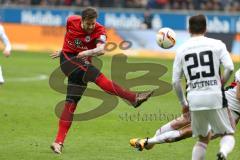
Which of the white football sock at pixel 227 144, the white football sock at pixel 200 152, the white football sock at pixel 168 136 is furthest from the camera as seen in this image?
the white football sock at pixel 168 136

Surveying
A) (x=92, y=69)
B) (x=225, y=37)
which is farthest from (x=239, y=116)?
(x=225, y=37)

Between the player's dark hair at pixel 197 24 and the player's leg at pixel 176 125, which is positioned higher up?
the player's dark hair at pixel 197 24

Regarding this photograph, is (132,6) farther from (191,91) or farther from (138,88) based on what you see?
(191,91)

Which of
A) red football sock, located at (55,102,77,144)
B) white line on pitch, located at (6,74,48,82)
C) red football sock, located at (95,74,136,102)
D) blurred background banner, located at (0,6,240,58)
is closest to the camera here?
red football sock, located at (55,102,77,144)

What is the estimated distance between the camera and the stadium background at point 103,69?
35.8ft

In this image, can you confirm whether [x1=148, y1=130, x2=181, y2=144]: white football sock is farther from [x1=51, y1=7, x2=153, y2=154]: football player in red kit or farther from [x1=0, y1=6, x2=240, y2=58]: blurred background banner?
[x1=0, y1=6, x2=240, y2=58]: blurred background banner

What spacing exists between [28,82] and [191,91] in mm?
12282

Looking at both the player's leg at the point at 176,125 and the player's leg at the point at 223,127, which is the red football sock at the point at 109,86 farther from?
the player's leg at the point at 223,127

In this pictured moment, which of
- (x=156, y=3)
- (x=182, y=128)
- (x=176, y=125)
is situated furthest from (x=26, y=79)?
(x=156, y=3)

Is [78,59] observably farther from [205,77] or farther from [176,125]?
[205,77]

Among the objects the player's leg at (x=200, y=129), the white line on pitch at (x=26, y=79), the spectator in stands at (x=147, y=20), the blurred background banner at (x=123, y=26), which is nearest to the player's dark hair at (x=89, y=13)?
the player's leg at (x=200, y=129)

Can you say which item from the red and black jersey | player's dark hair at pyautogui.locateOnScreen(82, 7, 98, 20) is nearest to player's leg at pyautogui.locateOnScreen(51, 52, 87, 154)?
the red and black jersey

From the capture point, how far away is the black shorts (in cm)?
1080

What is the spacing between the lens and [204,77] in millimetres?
8164
